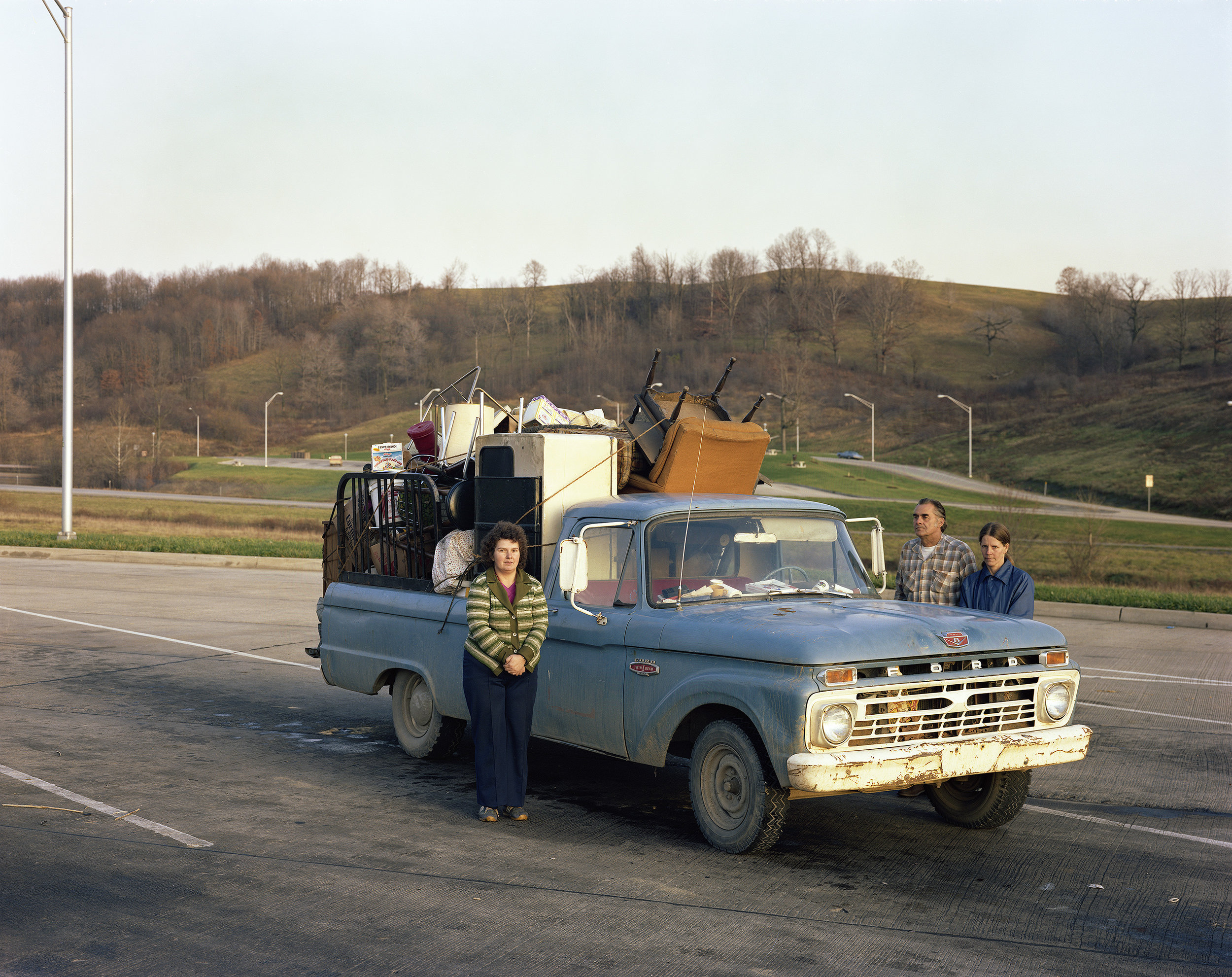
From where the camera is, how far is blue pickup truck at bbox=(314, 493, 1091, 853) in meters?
5.50

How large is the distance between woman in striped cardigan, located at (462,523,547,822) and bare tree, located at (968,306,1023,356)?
574 ft

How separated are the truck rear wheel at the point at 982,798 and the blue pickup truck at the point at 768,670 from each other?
0.01 metres

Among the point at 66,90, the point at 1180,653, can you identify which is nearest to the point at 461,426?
the point at 1180,653

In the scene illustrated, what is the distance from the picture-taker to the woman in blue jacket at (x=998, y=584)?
23.1 ft

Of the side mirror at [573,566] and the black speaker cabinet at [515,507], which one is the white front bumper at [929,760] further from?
the black speaker cabinet at [515,507]

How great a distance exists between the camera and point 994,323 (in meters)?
176

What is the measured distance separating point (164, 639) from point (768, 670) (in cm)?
1123

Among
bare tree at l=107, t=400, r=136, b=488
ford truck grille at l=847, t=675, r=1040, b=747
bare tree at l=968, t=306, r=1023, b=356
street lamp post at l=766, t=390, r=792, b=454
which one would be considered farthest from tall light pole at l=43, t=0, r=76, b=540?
bare tree at l=968, t=306, r=1023, b=356

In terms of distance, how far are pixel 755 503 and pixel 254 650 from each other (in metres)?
8.98

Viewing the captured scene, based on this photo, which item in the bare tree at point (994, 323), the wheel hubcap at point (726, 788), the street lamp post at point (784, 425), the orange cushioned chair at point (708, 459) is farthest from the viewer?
the bare tree at point (994, 323)

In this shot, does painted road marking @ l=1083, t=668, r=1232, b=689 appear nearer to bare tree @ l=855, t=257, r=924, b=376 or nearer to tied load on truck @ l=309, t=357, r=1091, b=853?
tied load on truck @ l=309, t=357, r=1091, b=853

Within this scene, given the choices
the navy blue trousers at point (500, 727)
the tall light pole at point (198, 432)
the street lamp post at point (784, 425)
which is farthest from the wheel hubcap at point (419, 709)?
the tall light pole at point (198, 432)

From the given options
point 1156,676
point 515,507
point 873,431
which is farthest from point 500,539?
point 873,431

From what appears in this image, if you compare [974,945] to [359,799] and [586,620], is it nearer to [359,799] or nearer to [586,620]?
[586,620]
